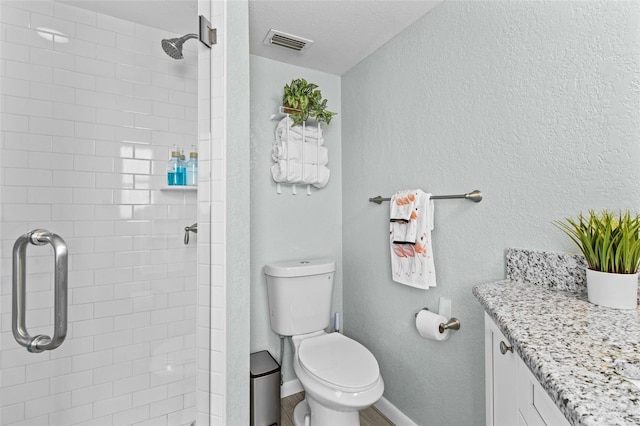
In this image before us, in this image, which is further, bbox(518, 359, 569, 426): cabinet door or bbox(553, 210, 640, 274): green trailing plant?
bbox(553, 210, 640, 274): green trailing plant

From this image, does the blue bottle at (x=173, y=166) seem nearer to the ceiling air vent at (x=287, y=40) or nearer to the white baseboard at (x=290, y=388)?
the ceiling air vent at (x=287, y=40)

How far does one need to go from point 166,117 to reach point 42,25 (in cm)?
56

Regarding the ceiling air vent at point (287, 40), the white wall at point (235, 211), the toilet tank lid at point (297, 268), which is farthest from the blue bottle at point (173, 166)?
the ceiling air vent at point (287, 40)

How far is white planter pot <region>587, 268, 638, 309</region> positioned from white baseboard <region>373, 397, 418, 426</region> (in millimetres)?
1282

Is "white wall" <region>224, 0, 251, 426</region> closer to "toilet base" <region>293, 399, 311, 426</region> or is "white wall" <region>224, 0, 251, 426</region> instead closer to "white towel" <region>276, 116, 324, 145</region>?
"toilet base" <region>293, 399, 311, 426</region>

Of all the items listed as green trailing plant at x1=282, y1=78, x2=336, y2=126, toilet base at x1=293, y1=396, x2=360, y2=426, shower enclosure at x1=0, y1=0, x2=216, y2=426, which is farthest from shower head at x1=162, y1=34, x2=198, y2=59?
toilet base at x1=293, y1=396, x2=360, y2=426

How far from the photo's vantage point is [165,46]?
157 centimetres

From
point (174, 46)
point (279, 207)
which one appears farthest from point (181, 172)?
point (279, 207)

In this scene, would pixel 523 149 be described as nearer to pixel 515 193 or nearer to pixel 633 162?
pixel 515 193

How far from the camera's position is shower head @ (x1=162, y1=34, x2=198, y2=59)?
146 centimetres

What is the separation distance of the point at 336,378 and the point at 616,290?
1.10m

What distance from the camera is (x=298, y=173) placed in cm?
207

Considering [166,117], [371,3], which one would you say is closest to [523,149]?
[371,3]

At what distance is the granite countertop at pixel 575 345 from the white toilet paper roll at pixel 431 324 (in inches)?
18.7
